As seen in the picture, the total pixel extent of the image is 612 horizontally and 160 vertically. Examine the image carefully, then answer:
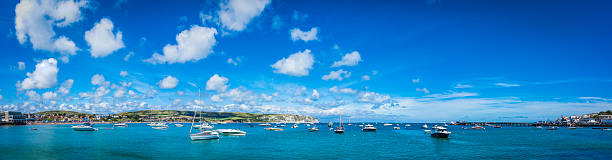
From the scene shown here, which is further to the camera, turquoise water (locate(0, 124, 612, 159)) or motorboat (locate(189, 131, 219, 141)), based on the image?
motorboat (locate(189, 131, 219, 141))

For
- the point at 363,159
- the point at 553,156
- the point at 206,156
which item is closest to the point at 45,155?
the point at 206,156

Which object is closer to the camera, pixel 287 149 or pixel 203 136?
pixel 287 149

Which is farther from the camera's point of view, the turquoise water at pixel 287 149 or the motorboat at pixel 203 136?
Answer: the motorboat at pixel 203 136

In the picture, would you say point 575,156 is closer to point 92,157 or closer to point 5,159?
point 92,157

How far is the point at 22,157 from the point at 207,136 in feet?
105

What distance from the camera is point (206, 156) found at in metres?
43.2

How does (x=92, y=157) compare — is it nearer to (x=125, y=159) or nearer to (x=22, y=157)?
(x=125, y=159)

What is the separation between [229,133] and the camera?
92.2 metres

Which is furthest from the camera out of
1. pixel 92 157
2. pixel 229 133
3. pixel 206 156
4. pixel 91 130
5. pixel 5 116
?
pixel 5 116

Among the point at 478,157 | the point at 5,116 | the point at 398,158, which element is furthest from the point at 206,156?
the point at 5,116

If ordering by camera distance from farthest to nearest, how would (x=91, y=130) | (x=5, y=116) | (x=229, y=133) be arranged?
(x=5, y=116)
(x=91, y=130)
(x=229, y=133)

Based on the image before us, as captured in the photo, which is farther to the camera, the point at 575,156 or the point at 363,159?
the point at 575,156

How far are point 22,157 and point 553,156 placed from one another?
67.2 metres

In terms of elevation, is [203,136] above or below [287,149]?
above
